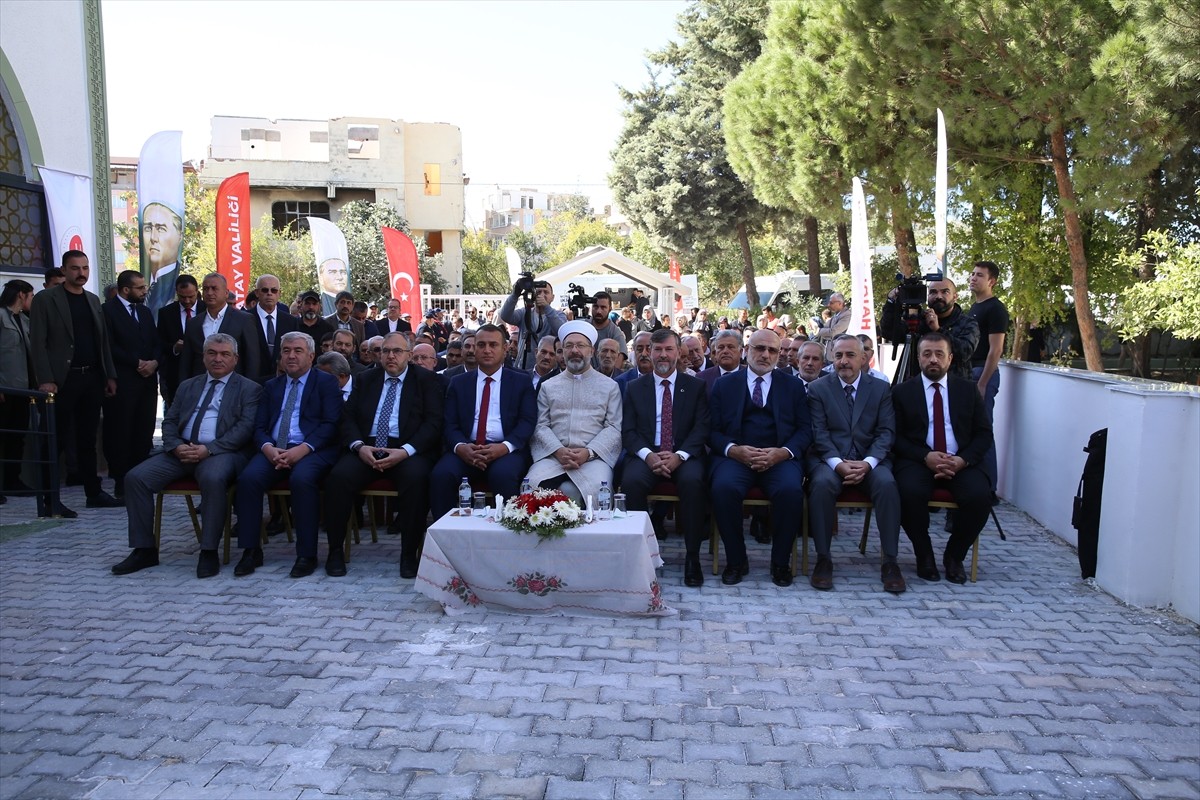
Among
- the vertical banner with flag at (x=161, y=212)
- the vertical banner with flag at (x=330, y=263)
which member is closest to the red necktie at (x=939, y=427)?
the vertical banner with flag at (x=161, y=212)

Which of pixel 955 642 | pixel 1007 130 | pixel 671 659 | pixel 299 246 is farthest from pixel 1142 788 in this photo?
pixel 299 246

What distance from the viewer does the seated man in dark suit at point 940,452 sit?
236 inches

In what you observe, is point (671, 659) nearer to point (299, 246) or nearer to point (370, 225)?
point (299, 246)

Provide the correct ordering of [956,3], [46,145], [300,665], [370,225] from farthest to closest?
1. [370,225]
2. [956,3]
3. [46,145]
4. [300,665]

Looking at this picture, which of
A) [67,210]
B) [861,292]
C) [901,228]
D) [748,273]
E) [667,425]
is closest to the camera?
[667,425]

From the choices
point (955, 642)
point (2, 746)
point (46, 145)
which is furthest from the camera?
point (46, 145)

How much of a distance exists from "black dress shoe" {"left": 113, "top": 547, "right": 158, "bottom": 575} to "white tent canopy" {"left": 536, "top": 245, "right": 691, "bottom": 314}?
2176cm

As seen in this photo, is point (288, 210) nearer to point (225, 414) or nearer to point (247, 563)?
point (225, 414)

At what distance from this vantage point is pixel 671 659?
468 cm

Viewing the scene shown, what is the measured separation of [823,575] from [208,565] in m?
3.97

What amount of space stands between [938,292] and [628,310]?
43.1ft

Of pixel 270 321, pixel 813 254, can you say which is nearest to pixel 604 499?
pixel 270 321

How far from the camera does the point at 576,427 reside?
650 centimetres

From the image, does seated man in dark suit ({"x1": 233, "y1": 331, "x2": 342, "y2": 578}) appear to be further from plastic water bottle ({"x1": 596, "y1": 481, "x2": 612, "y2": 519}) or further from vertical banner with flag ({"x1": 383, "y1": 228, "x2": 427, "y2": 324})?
vertical banner with flag ({"x1": 383, "y1": 228, "x2": 427, "y2": 324})
